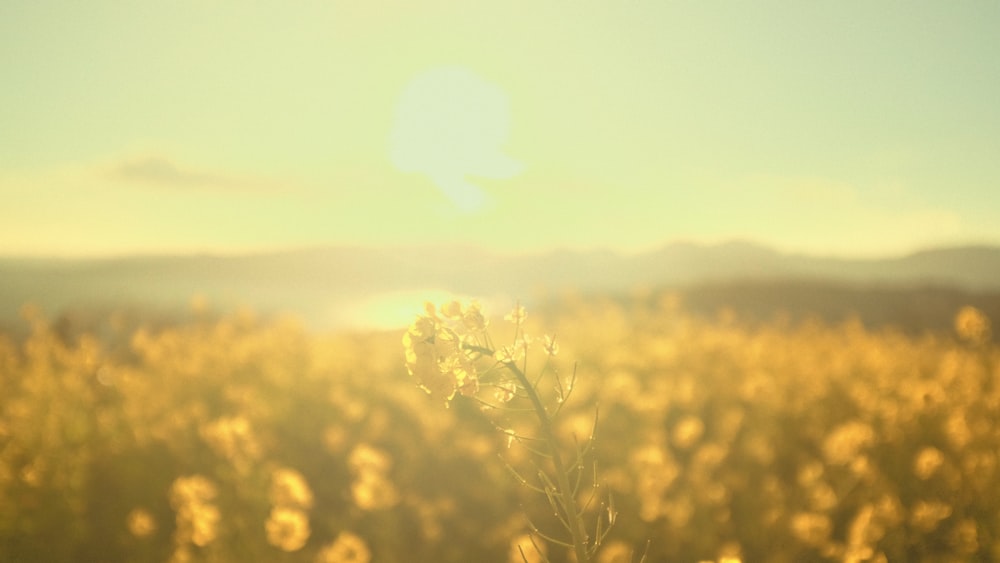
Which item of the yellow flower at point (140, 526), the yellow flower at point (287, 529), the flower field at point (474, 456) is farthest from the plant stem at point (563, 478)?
the yellow flower at point (140, 526)

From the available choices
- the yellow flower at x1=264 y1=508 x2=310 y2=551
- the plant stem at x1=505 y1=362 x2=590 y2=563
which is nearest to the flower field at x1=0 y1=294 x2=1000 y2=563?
the yellow flower at x1=264 y1=508 x2=310 y2=551

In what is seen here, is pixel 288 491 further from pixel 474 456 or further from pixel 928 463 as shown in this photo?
pixel 928 463

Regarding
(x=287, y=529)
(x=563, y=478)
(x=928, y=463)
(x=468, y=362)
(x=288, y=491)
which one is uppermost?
(x=468, y=362)

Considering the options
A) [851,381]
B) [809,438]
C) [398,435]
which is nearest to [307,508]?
[398,435]

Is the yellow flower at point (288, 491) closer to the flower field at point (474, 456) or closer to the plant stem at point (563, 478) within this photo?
the flower field at point (474, 456)

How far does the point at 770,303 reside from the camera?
43.5 feet

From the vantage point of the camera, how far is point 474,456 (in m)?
4.22

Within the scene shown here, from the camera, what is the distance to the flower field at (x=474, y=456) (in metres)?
3.29

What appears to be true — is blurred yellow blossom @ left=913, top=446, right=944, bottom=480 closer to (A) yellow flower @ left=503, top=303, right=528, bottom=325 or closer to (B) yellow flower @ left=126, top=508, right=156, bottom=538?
(A) yellow flower @ left=503, top=303, right=528, bottom=325

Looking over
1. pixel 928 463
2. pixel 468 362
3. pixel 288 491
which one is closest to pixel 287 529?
pixel 288 491

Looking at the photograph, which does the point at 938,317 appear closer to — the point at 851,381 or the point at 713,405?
the point at 851,381

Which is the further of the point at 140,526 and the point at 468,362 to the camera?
the point at 140,526

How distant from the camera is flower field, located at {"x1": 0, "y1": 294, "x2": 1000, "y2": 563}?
3293 mm

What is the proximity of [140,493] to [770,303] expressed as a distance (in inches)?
465
